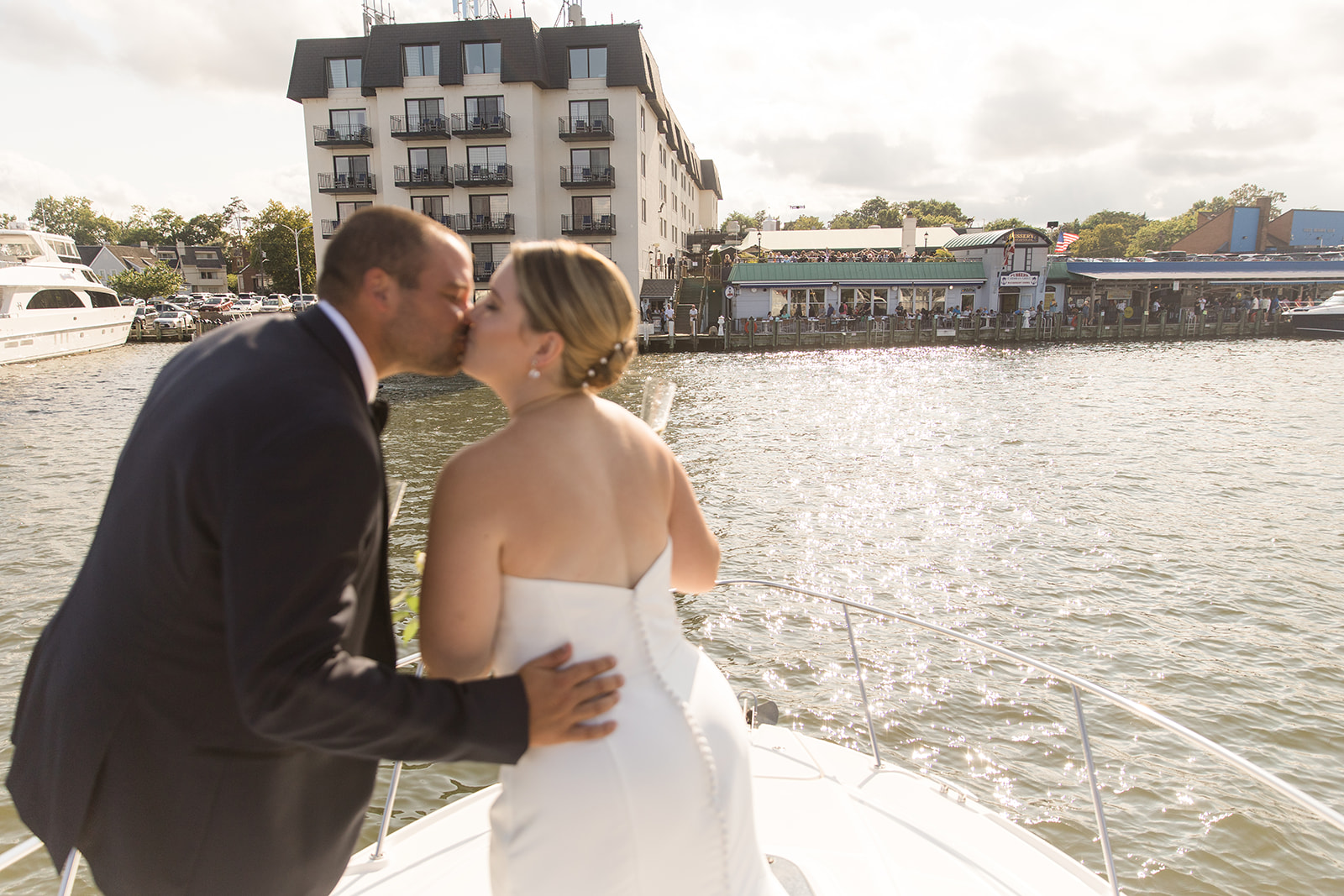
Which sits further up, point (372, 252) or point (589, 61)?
point (589, 61)

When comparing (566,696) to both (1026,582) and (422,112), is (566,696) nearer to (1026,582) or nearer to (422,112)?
(1026,582)

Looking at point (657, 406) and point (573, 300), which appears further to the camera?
point (657, 406)

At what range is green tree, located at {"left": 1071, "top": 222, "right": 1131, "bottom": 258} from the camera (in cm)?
11788

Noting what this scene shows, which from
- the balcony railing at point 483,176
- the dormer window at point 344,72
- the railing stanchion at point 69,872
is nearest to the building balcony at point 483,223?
the balcony railing at point 483,176

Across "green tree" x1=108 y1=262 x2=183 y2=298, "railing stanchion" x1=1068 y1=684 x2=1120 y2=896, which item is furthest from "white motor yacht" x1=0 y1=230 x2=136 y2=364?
"railing stanchion" x1=1068 y1=684 x2=1120 y2=896

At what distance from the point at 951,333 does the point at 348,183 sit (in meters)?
33.8

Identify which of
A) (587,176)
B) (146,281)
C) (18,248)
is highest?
(587,176)

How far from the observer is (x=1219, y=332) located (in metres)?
49.0

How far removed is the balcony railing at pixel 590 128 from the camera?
128 ft

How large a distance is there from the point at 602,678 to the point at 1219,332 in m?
59.2


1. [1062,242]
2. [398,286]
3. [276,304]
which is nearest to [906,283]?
[1062,242]

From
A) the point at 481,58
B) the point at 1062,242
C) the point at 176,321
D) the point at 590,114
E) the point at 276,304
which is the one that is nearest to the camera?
the point at 481,58

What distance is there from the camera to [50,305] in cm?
3625

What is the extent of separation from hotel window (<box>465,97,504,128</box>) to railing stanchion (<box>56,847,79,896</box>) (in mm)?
41043
